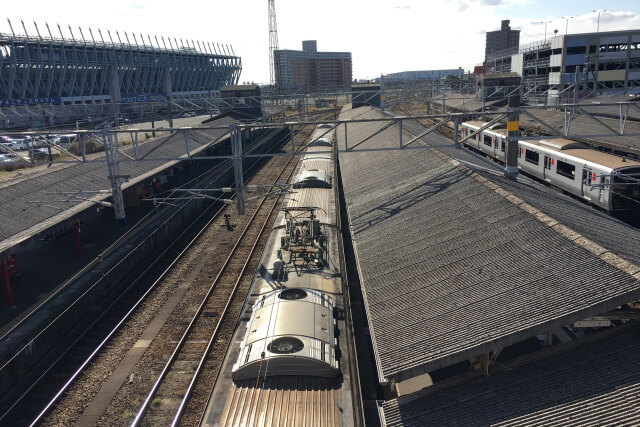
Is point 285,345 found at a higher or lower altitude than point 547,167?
lower

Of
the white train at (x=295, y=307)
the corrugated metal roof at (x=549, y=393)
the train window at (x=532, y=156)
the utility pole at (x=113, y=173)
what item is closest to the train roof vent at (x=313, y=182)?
the white train at (x=295, y=307)

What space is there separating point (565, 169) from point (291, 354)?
20210 mm

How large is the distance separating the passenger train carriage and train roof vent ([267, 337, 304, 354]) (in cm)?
2

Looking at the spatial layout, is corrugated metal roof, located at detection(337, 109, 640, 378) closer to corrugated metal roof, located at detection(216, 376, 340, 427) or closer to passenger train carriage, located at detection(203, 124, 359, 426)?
passenger train carriage, located at detection(203, 124, 359, 426)

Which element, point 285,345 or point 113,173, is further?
point 113,173

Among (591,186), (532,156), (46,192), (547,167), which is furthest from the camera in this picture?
(532,156)

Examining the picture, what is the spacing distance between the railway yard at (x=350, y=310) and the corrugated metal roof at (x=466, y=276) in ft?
0.14

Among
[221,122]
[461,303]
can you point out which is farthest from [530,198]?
[221,122]

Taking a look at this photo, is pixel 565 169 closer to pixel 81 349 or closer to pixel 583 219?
pixel 583 219

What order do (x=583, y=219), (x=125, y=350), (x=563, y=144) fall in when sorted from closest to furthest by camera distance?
(x=583, y=219)
(x=125, y=350)
(x=563, y=144)

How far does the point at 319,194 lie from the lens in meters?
22.8

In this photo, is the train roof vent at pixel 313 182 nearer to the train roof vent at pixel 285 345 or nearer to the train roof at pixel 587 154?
the train roof at pixel 587 154

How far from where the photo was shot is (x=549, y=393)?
795 cm

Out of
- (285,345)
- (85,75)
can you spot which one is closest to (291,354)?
(285,345)
